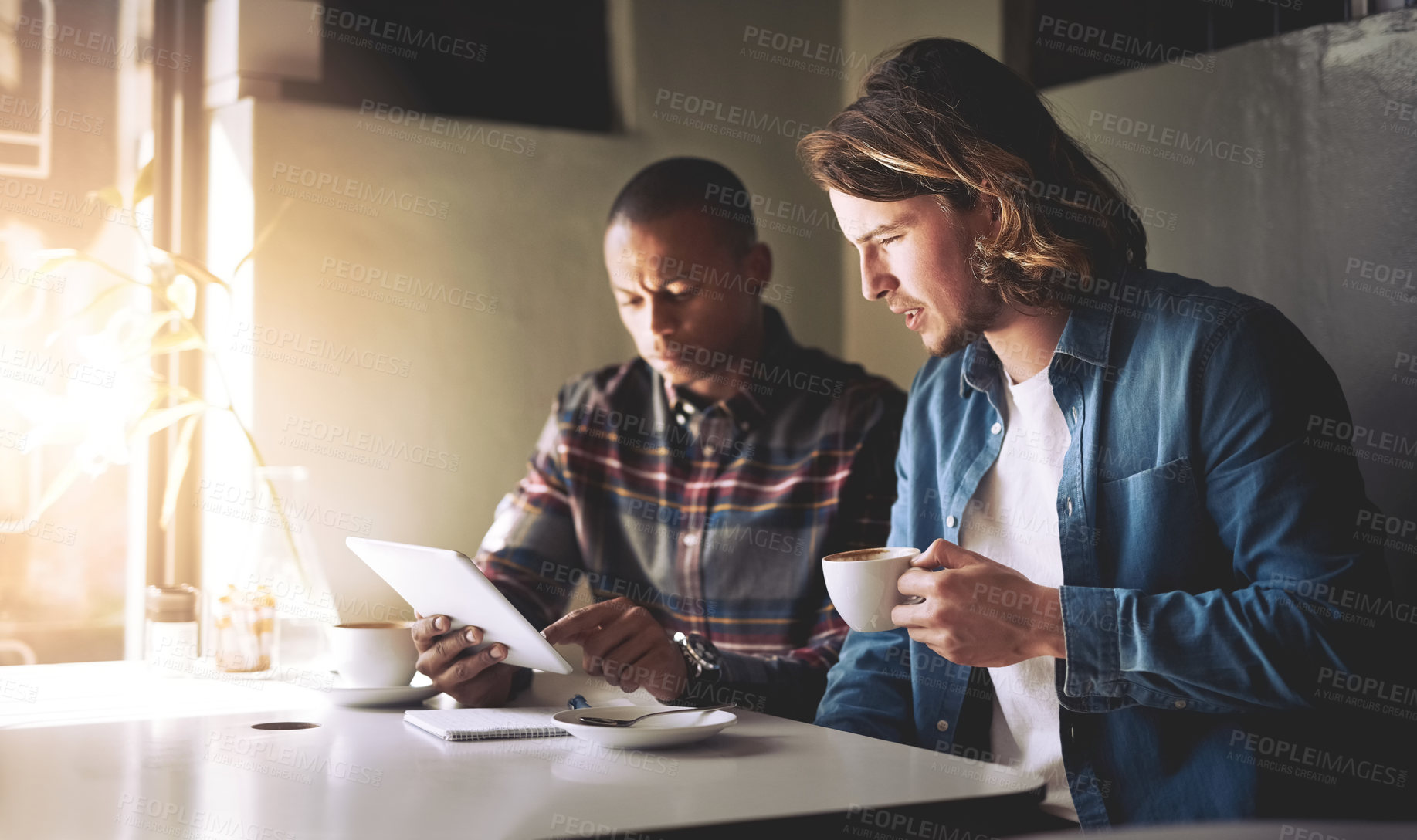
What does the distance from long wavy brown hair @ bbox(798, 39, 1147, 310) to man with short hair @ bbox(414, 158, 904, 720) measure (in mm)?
648

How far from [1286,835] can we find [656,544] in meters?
1.92

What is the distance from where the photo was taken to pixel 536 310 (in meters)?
2.80

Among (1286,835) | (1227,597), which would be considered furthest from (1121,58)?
(1286,835)

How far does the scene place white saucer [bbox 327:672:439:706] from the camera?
5.08 feet

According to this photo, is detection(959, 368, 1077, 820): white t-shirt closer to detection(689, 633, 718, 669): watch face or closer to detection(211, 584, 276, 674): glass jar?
detection(689, 633, 718, 669): watch face

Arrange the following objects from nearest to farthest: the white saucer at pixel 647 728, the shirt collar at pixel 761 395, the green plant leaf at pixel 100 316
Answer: the white saucer at pixel 647 728 → the shirt collar at pixel 761 395 → the green plant leaf at pixel 100 316

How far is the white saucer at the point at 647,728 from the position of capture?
1.23m

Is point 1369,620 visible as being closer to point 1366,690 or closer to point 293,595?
point 1366,690

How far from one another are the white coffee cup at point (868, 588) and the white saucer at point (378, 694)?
60cm

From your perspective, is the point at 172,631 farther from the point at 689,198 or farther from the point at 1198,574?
the point at 1198,574

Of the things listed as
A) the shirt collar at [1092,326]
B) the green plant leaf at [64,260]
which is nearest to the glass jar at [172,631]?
the green plant leaf at [64,260]

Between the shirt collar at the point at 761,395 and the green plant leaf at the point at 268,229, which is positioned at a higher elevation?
the green plant leaf at the point at 268,229

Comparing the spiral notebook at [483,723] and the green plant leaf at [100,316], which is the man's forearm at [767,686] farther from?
the green plant leaf at [100,316]

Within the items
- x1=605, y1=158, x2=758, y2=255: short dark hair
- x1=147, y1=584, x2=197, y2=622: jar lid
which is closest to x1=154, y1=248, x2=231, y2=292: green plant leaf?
x1=147, y1=584, x2=197, y2=622: jar lid
